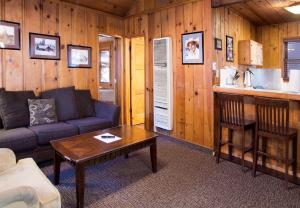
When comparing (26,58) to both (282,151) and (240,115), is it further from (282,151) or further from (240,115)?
(282,151)

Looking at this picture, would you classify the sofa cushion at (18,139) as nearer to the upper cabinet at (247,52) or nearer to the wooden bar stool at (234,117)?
the wooden bar stool at (234,117)

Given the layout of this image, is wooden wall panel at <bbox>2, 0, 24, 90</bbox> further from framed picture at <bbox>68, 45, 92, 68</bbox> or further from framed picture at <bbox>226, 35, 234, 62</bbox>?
framed picture at <bbox>226, 35, 234, 62</bbox>

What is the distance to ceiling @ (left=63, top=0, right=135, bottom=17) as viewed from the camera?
14.7 ft

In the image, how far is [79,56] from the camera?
176 inches

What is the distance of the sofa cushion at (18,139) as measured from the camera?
9.07ft

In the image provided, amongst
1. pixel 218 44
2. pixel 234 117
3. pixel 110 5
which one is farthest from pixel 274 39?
pixel 110 5

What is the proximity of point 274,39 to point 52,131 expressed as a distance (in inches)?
214

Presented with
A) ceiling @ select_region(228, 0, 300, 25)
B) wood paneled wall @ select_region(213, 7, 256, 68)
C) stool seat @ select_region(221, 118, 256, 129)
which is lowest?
stool seat @ select_region(221, 118, 256, 129)

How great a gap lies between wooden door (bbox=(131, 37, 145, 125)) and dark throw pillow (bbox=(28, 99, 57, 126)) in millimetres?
2171

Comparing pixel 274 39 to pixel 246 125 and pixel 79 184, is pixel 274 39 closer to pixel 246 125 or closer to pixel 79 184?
pixel 246 125

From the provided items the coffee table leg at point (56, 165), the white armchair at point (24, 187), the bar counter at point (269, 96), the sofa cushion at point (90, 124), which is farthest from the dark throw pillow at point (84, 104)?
the bar counter at point (269, 96)

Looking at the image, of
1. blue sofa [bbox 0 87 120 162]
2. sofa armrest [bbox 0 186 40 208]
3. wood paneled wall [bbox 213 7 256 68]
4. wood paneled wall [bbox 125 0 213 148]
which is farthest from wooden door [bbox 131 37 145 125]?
sofa armrest [bbox 0 186 40 208]

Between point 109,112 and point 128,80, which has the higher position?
point 128,80

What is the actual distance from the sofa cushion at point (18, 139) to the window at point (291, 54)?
5467mm
